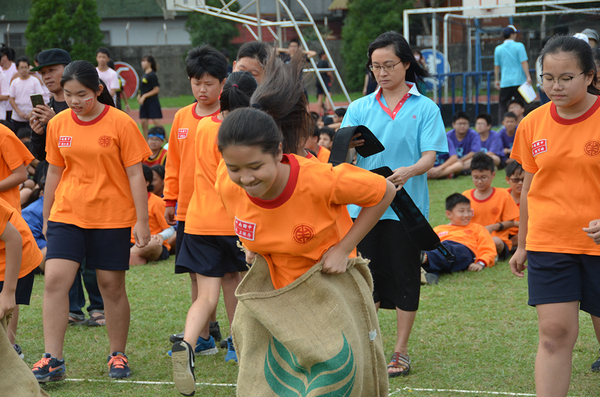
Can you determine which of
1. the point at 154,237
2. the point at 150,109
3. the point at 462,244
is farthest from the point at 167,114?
the point at 462,244

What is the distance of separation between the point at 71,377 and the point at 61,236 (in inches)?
34.2

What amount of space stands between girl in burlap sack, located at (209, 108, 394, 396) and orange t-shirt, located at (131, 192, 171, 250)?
4392mm

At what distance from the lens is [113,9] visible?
114ft

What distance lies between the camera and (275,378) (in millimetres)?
2744

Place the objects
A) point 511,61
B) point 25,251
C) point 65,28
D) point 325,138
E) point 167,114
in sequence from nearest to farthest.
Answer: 1. point 25,251
2. point 325,138
3. point 511,61
4. point 167,114
5. point 65,28

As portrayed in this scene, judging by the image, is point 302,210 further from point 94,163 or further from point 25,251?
point 94,163

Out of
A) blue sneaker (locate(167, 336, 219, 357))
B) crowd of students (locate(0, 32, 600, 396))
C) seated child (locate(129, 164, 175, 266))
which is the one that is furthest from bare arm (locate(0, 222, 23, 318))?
seated child (locate(129, 164, 175, 266))

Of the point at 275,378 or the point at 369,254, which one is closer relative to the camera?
the point at 275,378

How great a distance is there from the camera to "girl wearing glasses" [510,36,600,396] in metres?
2.96

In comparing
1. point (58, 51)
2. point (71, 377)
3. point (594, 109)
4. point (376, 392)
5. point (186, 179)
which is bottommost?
point (71, 377)

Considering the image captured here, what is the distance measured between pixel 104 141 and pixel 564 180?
2597 mm

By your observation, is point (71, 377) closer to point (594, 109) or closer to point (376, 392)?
point (376, 392)

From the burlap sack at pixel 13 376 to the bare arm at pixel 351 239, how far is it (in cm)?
145

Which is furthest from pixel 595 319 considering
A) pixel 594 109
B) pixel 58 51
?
pixel 58 51
